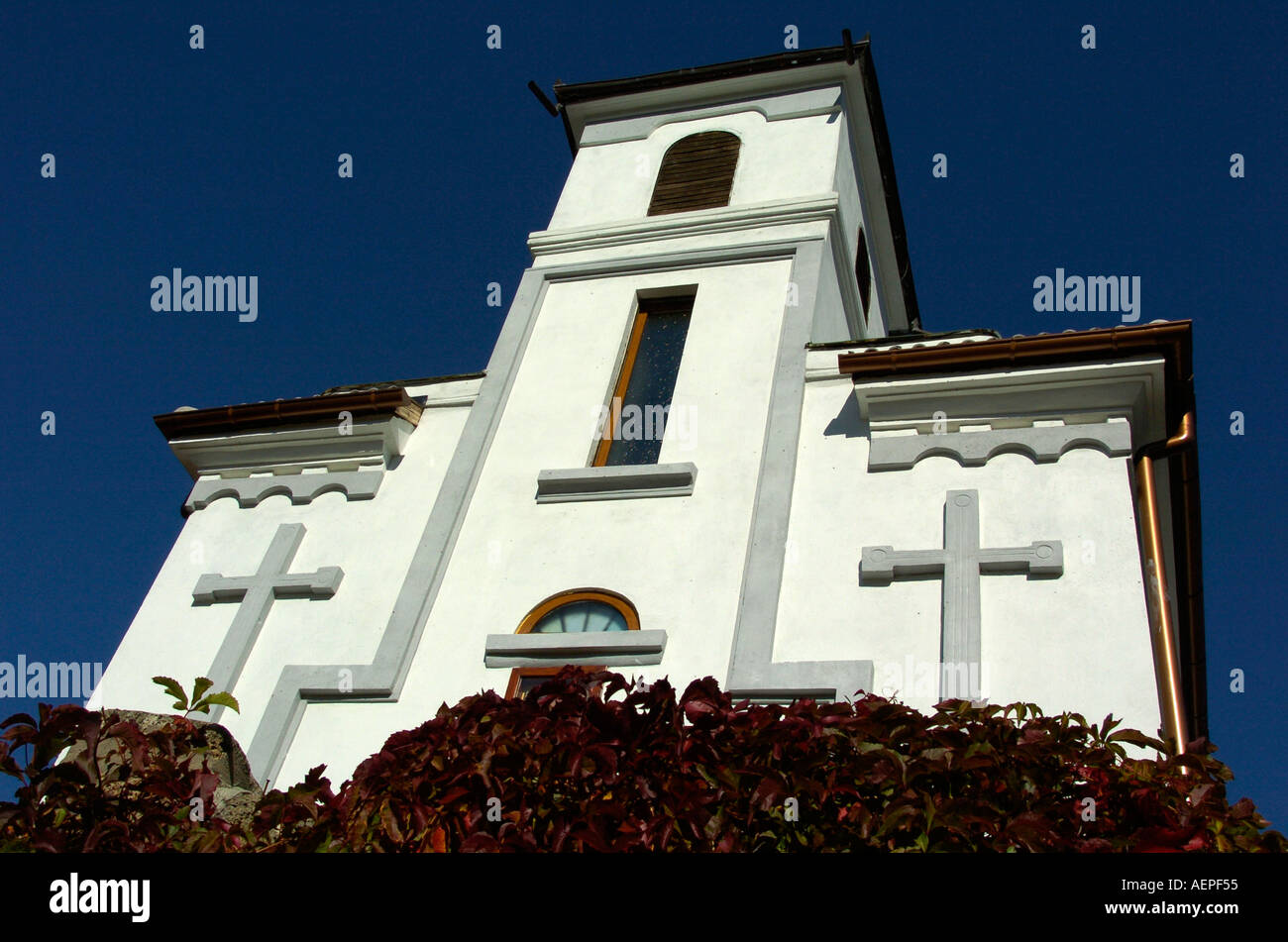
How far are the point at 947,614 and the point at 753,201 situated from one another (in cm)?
609

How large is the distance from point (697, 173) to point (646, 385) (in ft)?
11.8

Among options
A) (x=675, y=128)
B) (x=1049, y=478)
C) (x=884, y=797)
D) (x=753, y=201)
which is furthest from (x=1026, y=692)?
(x=675, y=128)

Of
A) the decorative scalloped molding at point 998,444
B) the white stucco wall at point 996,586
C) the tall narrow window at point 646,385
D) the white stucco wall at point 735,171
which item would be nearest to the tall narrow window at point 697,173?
the white stucco wall at point 735,171

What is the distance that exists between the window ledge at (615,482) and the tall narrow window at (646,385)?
1.31 feet

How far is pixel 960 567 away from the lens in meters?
7.96

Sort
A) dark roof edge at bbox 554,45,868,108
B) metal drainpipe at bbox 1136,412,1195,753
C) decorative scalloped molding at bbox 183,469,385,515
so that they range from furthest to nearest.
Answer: dark roof edge at bbox 554,45,868,108 → decorative scalloped molding at bbox 183,469,385,515 → metal drainpipe at bbox 1136,412,1195,753

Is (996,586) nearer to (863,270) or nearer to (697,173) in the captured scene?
(697,173)

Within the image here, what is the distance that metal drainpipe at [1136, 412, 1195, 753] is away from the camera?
7031 millimetres

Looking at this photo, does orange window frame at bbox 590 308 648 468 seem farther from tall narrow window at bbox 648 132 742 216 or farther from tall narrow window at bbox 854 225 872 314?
tall narrow window at bbox 854 225 872 314

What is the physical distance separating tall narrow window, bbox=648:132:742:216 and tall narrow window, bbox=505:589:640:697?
5326mm

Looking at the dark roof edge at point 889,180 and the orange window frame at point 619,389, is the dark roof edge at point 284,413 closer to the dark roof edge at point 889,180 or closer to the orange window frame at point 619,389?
the orange window frame at point 619,389

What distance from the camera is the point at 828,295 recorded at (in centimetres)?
1179

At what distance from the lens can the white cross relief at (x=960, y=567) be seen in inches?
295

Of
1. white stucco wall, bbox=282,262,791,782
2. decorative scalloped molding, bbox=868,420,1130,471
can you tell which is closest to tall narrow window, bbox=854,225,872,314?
white stucco wall, bbox=282,262,791,782
